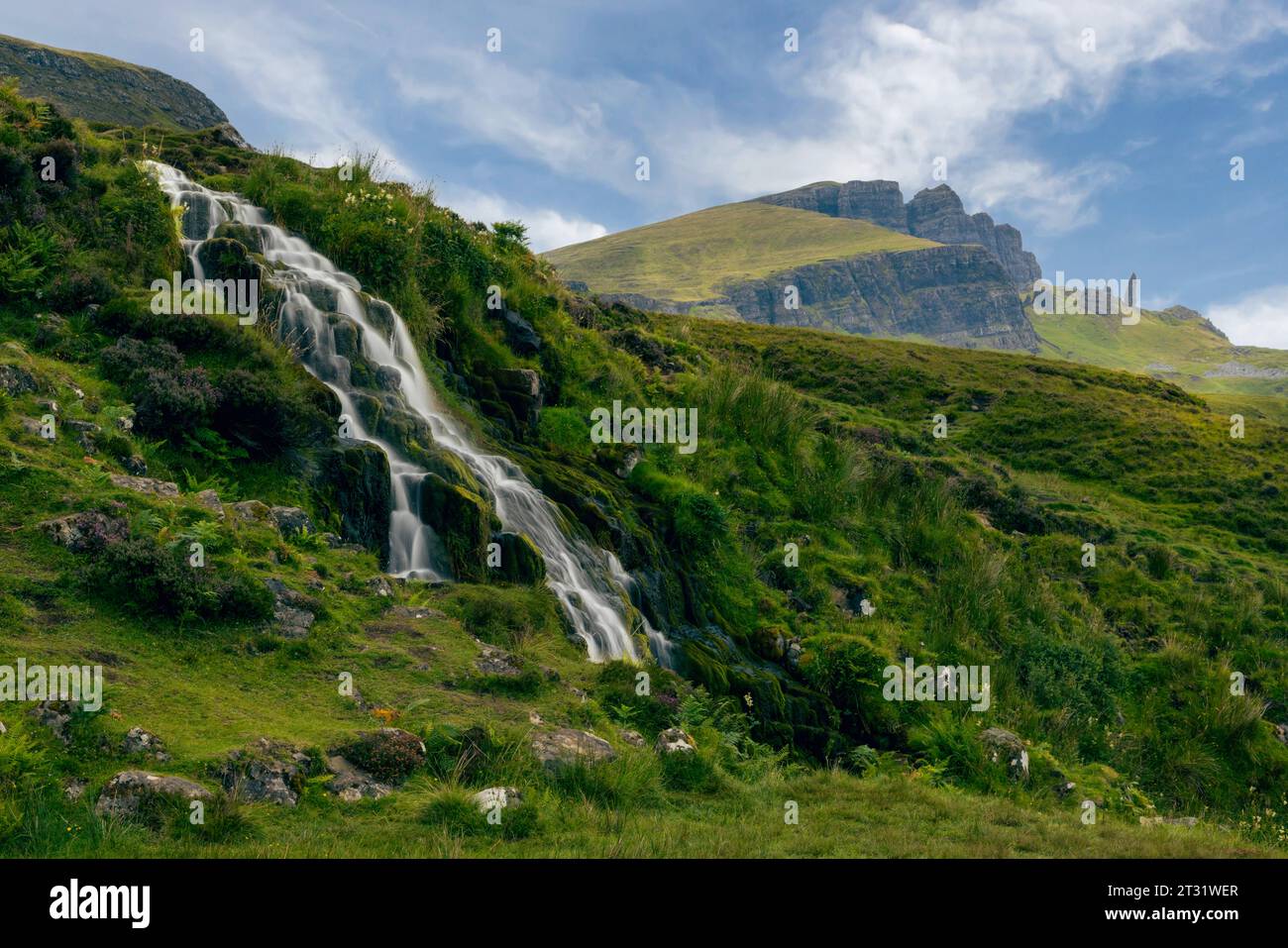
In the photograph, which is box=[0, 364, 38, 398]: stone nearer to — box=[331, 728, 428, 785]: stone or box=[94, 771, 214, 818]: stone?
box=[94, 771, 214, 818]: stone

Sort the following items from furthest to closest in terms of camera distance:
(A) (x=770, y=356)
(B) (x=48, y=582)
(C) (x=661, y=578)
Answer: (A) (x=770, y=356)
(C) (x=661, y=578)
(B) (x=48, y=582)

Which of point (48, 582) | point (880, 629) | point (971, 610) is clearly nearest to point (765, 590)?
point (880, 629)

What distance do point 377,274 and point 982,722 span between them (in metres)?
15.6

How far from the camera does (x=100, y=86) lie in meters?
99.7

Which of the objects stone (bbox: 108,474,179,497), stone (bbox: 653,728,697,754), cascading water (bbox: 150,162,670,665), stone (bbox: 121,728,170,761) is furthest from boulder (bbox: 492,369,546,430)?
stone (bbox: 121,728,170,761)

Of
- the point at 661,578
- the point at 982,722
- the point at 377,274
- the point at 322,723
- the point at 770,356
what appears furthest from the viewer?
the point at 770,356

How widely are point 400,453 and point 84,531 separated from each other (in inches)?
206

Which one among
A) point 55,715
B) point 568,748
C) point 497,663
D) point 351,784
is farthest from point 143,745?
point 497,663

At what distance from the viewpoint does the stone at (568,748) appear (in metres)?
8.36

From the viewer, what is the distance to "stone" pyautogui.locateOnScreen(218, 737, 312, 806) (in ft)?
22.1

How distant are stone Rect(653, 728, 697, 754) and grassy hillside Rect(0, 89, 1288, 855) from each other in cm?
19

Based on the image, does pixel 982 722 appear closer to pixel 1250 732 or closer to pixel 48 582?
pixel 1250 732
